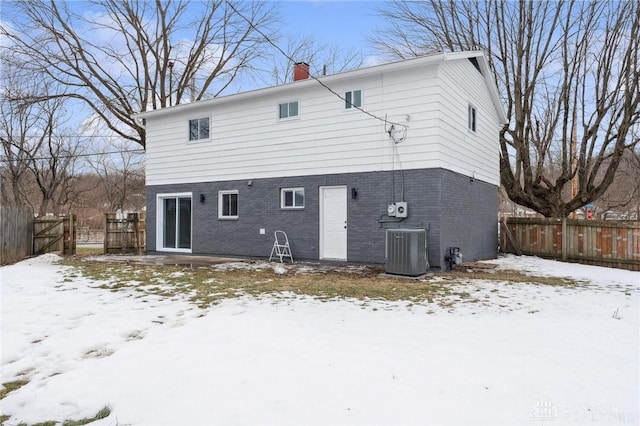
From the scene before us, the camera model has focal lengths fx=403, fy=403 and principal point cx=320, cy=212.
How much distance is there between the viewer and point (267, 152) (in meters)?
11.9

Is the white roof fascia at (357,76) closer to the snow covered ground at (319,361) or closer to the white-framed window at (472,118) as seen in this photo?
the white-framed window at (472,118)

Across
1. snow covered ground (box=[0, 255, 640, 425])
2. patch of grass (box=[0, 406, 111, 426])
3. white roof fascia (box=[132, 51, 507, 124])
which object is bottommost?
patch of grass (box=[0, 406, 111, 426])

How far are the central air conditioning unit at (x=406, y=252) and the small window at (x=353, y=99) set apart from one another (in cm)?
365

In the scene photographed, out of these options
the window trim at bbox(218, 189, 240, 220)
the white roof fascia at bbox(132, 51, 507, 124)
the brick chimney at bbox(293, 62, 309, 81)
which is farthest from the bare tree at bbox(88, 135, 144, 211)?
the brick chimney at bbox(293, 62, 309, 81)

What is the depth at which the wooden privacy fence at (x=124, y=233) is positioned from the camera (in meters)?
14.4

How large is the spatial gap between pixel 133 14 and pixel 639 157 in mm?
25847

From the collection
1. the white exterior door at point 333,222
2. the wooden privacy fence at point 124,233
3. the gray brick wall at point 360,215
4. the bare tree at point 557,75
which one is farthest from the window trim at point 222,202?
the bare tree at point 557,75

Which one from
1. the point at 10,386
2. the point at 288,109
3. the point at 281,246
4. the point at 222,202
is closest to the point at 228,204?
the point at 222,202

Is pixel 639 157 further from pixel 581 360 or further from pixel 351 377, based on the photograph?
pixel 351 377

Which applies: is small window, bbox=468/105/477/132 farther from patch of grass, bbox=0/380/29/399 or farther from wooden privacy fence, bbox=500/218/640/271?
patch of grass, bbox=0/380/29/399

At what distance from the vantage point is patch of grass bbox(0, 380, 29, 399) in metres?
3.09

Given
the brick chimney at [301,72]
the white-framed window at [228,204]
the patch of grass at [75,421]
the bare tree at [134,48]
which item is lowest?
the patch of grass at [75,421]

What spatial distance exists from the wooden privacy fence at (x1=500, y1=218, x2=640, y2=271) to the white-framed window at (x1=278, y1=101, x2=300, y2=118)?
27.3ft

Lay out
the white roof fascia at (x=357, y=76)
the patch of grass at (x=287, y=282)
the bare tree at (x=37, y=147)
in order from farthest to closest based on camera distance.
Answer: the bare tree at (x=37, y=147)
the white roof fascia at (x=357, y=76)
the patch of grass at (x=287, y=282)
